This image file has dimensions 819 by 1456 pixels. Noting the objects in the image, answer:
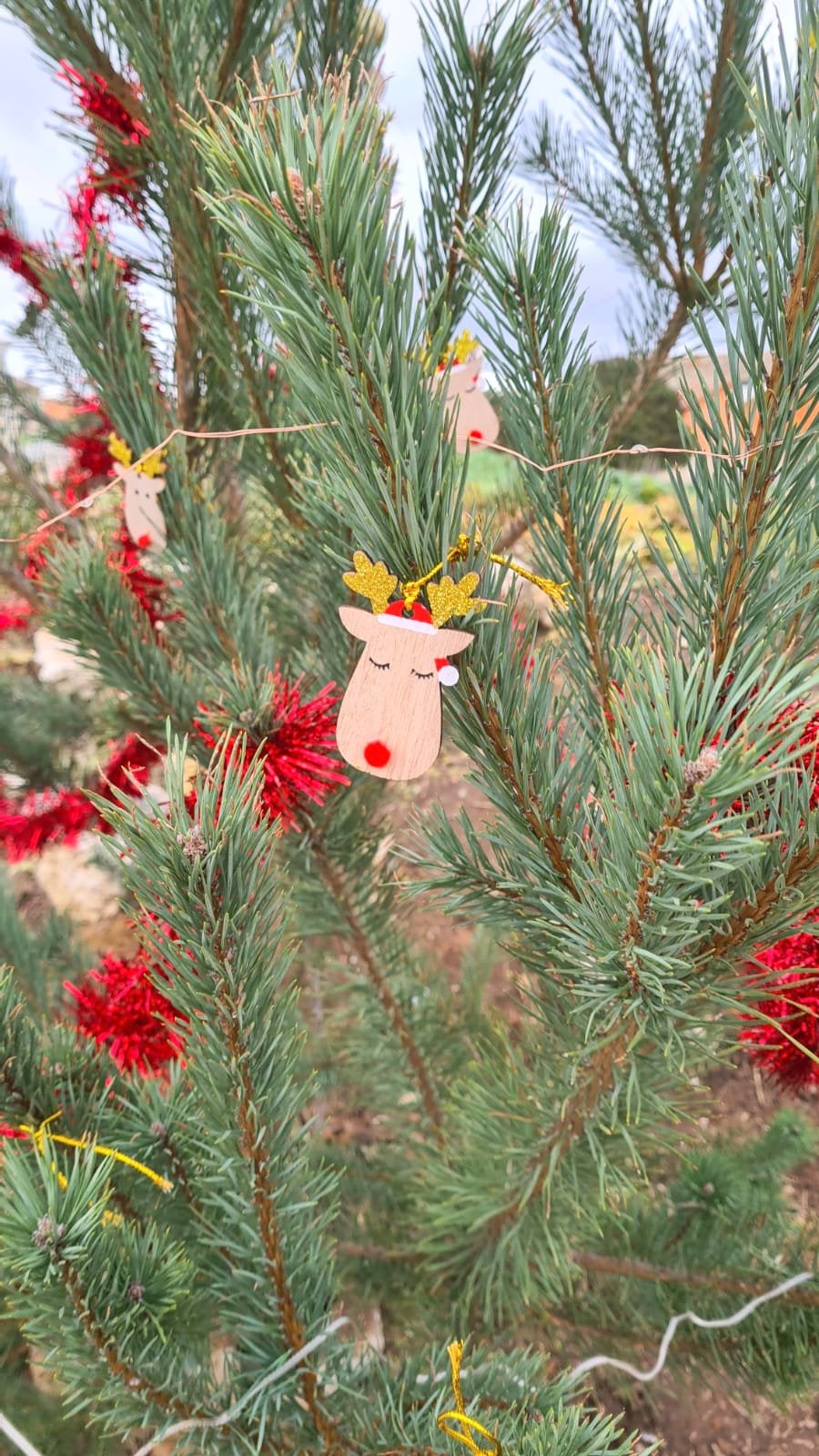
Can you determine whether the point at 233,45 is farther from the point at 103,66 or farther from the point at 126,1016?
the point at 126,1016

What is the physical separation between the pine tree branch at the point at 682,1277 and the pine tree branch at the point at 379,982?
15 centimetres

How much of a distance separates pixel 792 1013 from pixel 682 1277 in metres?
0.33

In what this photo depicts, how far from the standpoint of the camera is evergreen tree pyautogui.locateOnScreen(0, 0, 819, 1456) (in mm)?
270

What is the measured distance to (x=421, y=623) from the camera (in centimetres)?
33

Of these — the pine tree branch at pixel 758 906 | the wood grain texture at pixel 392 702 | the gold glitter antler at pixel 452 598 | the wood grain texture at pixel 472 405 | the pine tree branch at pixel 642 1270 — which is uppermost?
the wood grain texture at pixel 472 405

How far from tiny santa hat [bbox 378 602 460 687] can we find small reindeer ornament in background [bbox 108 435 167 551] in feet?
1.01

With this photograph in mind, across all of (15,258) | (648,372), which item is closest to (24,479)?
(15,258)

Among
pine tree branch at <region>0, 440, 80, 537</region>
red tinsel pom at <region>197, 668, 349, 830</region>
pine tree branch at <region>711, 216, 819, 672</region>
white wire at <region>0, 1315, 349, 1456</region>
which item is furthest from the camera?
pine tree branch at <region>0, 440, 80, 537</region>

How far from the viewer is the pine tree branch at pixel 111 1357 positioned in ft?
1.08

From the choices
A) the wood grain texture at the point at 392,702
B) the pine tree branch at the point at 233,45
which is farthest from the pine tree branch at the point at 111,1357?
the pine tree branch at the point at 233,45

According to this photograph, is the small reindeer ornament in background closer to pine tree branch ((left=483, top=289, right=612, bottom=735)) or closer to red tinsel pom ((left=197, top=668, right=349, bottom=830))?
red tinsel pom ((left=197, top=668, right=349, bottom=830))

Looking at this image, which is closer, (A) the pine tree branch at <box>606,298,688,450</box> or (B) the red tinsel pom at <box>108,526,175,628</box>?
(B) the red tinsel pom at <box>108,526,175,628</box>

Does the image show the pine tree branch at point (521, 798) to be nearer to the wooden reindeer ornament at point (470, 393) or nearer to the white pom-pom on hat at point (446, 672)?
the white pom-pom on hat at point (446, 672)

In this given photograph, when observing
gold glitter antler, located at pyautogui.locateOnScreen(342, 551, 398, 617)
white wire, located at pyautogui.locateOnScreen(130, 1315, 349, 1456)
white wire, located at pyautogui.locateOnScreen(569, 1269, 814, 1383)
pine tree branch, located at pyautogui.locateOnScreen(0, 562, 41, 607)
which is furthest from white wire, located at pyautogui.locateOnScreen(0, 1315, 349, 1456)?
pine tree branch, located at pyautogui.locateOnScreen(0, 562, 41, 607)
